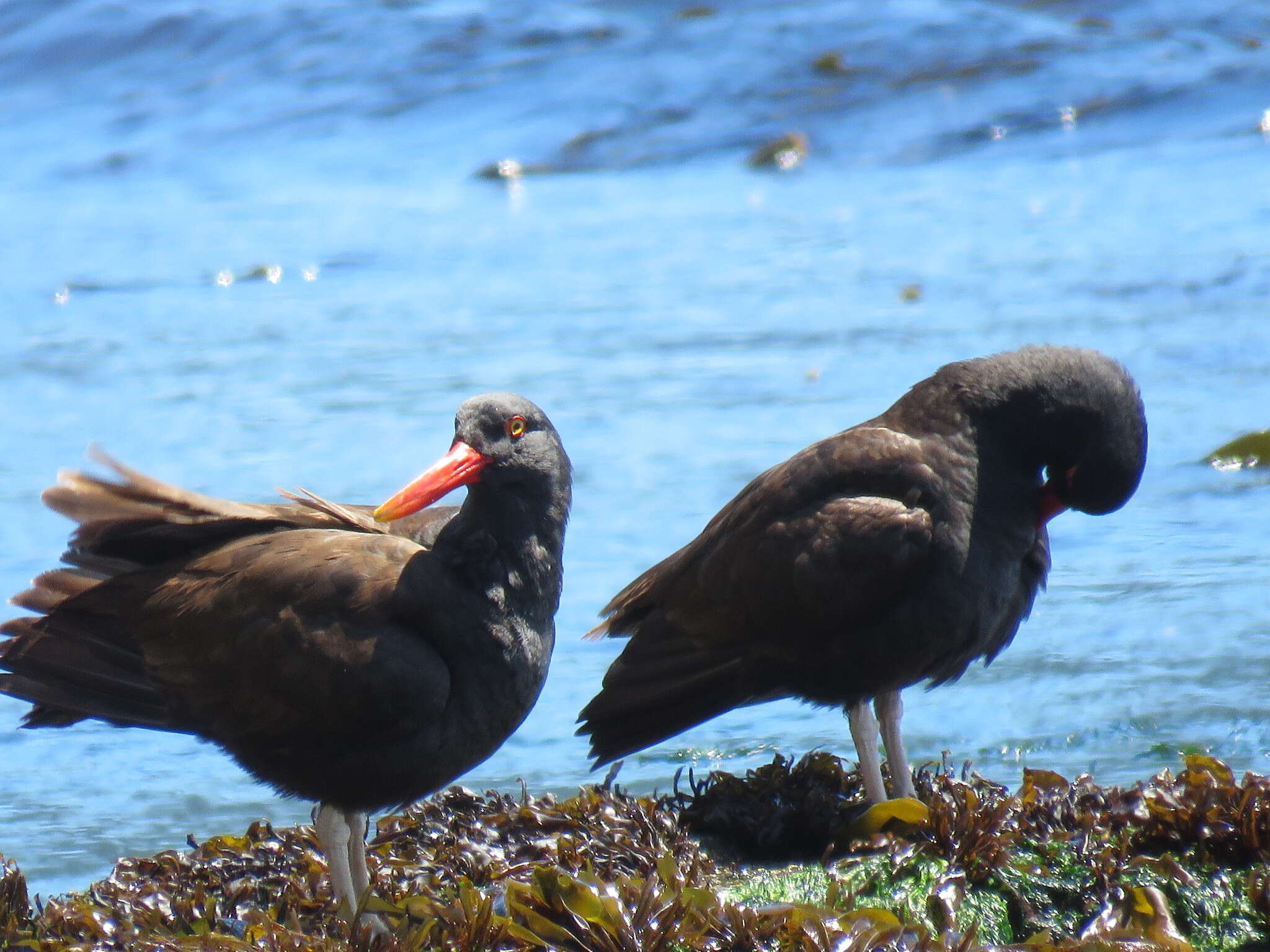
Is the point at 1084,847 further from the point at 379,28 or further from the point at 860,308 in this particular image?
the point at 379,28

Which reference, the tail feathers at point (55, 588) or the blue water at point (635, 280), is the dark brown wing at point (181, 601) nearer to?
the tail feathers at point (55, 588)

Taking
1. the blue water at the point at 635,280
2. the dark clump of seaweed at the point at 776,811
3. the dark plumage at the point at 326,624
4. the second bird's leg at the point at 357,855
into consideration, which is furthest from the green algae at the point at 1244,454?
the second bird's leg at the point at 357,855

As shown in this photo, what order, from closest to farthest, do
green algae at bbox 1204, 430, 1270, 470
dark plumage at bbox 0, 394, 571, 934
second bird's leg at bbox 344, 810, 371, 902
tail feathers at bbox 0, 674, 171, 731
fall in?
1. dark plumage at bbox 0, 394, 571, 934
2. second bird's leg at bbox 344, 810, 371, 902
3. tail feathers at bbox 0, 674, 171, 731
4. green algae at bbox 1204, 430, 1270, 470

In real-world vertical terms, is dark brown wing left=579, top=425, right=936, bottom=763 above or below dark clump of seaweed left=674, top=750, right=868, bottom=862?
above

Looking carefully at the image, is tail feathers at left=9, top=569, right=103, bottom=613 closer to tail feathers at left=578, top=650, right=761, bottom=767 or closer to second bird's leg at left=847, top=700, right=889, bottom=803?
tail feathers at left=578, top=650, right=761, bottom=767

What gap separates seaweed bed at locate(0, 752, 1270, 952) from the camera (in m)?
3.40

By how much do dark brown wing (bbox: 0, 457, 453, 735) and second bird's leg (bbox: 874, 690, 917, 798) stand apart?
1270 mm

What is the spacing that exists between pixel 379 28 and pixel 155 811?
12.4m

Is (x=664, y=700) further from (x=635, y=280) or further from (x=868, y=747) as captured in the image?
(x=635, y=280)

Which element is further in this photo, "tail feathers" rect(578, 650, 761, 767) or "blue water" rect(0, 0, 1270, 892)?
"blue water" rect(0, 0, 1270, 892)

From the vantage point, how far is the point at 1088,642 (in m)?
6.22

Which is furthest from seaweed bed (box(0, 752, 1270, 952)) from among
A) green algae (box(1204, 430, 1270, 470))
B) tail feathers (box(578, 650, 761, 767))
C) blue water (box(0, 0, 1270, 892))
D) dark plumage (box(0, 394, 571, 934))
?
green algae (box(1204, 430, 1270, 470))

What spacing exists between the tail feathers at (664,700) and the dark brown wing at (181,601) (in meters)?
0.67

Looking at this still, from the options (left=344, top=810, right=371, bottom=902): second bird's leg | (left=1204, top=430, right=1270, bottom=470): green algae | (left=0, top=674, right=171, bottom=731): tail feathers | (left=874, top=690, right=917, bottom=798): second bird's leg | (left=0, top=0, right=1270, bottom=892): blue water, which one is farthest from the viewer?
(left=1204, top=430, right=1270, bottom=470): green algae
